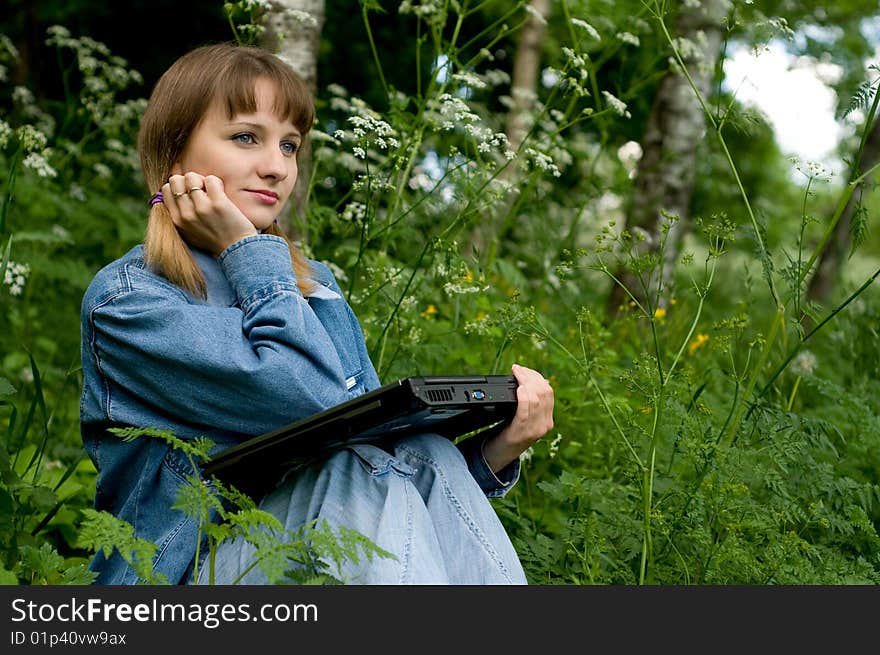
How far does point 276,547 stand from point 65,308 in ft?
11.4

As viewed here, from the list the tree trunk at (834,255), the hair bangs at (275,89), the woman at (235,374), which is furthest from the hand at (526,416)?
the tree trunk at (834,255)

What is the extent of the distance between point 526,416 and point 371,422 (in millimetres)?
469

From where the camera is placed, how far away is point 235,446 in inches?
75.7

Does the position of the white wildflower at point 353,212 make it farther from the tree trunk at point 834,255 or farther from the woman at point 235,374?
the tree trunk at point 834,255

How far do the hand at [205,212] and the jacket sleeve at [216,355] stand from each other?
17 centimetres

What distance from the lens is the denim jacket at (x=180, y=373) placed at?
196 centimetres

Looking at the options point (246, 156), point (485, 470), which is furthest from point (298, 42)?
point (485, 470)

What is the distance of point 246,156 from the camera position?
2.32m

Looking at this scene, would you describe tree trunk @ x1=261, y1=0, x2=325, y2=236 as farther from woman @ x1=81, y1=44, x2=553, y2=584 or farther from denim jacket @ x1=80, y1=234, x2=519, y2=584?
denim jacket @ x1=80, y1=234, x2=519, y2=584

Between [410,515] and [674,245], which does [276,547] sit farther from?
[674,245]

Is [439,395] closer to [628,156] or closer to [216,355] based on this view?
[216,355]

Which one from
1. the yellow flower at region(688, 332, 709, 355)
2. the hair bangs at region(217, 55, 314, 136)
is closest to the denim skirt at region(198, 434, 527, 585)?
the hair bangs at region(217, 55, 314, 136)

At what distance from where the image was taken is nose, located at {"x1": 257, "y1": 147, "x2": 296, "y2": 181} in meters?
2.31

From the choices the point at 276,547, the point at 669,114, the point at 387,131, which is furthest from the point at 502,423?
the point at 669,114
